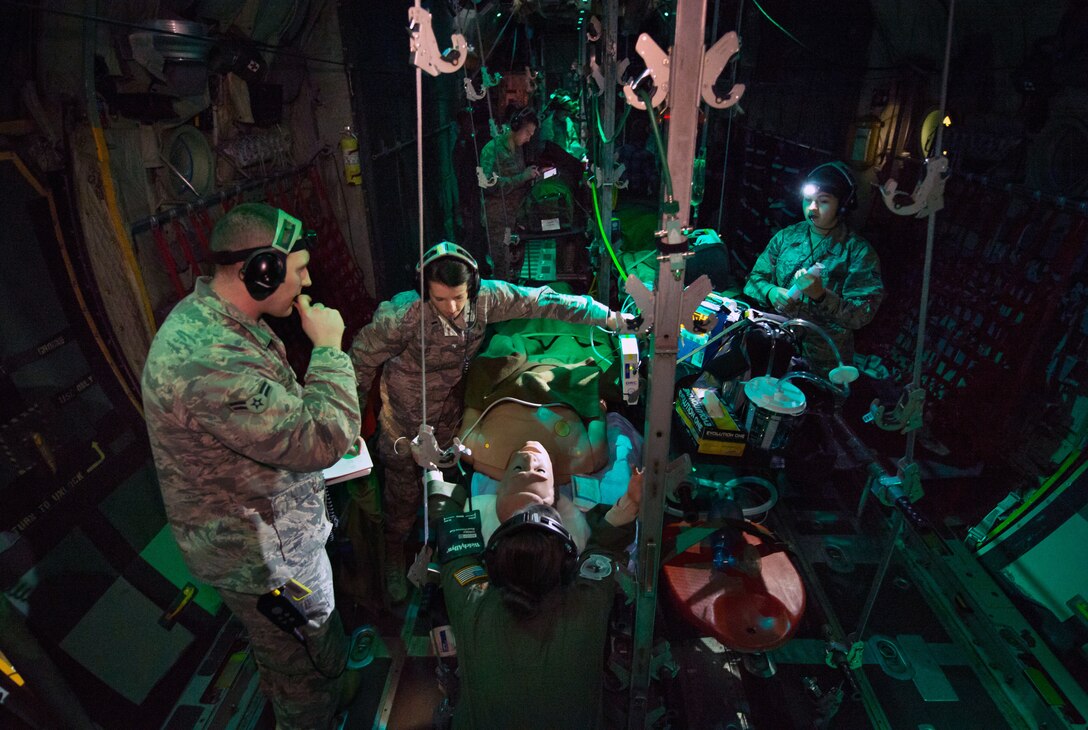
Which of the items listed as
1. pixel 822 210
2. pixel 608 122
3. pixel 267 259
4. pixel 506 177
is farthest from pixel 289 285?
pixel 506 177

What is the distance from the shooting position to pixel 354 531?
10.5ft

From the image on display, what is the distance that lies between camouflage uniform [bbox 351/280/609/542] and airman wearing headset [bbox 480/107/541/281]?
274 centimetres

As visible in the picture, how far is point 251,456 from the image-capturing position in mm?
1898

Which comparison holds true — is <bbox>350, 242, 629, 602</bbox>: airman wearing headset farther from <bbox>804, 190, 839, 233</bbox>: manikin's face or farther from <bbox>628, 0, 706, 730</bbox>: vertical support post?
<bbox>804, 190, 839, 233</bbox>: manikin's face

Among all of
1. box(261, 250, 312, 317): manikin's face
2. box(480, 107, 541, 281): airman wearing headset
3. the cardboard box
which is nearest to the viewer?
box(261, 250, 312, 317): manikin's face

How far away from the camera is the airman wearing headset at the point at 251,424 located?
1850 mm

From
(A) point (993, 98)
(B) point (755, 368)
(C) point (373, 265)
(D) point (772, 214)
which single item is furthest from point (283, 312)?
(D) point (772, 214)

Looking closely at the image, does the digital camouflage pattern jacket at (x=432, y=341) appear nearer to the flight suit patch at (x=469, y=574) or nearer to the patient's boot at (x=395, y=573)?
the patient's boot at (x=395, y=573)

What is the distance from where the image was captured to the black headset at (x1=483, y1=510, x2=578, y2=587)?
2.00m

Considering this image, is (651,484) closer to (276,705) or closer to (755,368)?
(755,368)

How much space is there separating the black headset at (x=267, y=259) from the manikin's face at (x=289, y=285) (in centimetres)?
2

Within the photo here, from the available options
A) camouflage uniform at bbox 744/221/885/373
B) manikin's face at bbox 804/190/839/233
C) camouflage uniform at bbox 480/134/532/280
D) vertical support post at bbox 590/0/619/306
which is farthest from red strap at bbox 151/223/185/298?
manikin's face at bbox 804/190/839/233

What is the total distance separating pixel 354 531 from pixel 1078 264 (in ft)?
17.1

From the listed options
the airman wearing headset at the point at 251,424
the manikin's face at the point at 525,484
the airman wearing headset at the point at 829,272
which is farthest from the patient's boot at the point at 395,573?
the airman wearing headset at the point at 829,272
